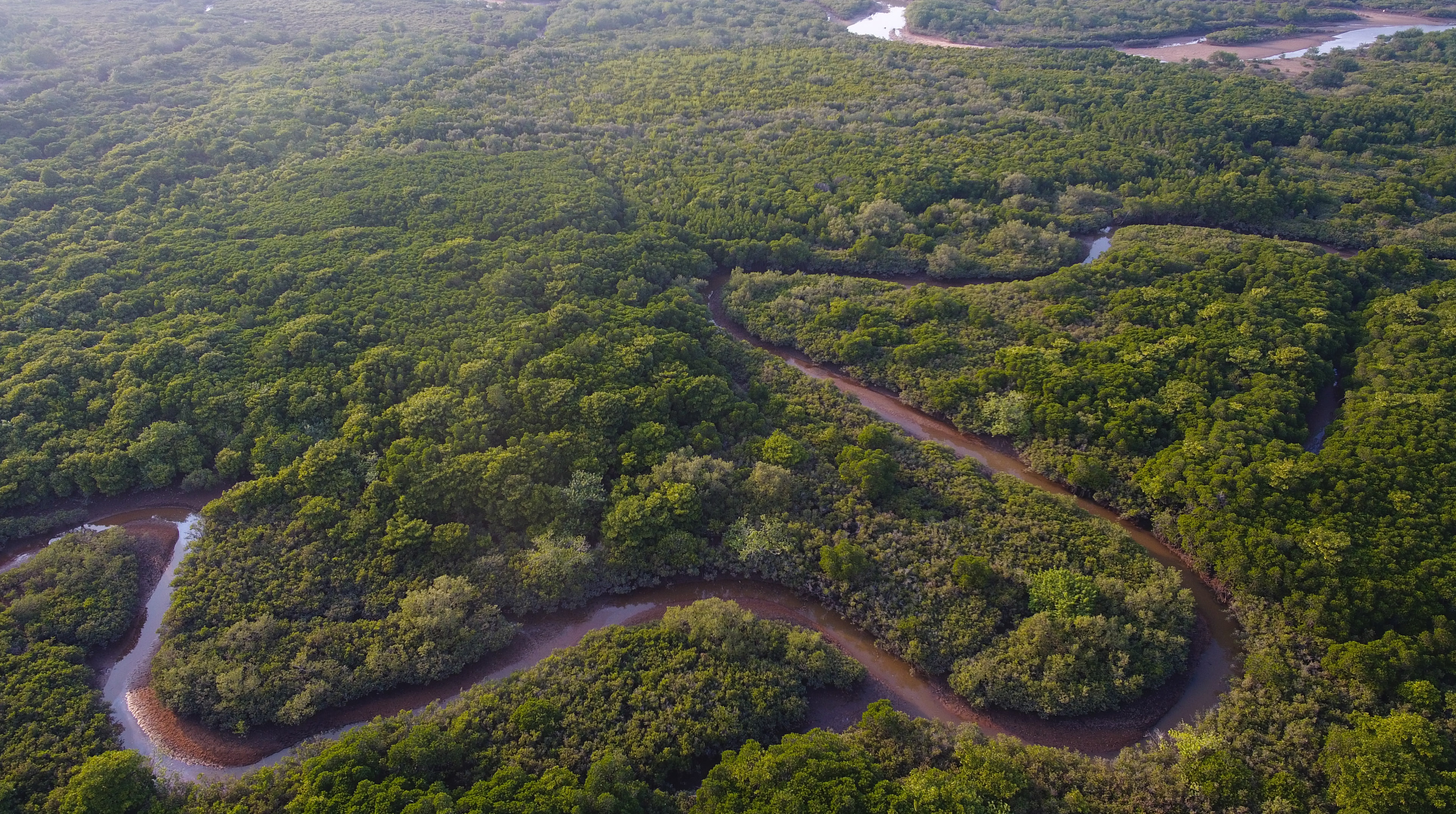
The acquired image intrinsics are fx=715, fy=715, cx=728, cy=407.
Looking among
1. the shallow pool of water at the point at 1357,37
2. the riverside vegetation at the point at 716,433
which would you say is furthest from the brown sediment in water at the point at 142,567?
the shallow pool of water at the point at 1357,37

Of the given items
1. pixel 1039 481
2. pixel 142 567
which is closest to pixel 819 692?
pixel 1039 481

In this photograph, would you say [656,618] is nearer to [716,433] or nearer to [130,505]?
[716,433]

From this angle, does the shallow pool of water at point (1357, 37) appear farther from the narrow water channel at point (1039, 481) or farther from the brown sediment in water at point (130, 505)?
the brown sediment in water at point (130, 505)

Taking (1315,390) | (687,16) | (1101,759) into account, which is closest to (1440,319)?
(1315,390)

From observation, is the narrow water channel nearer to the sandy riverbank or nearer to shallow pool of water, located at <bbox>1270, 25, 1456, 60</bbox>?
the sandy riverbank

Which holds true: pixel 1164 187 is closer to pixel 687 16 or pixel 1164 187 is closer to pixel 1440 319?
pixel 1440 319
